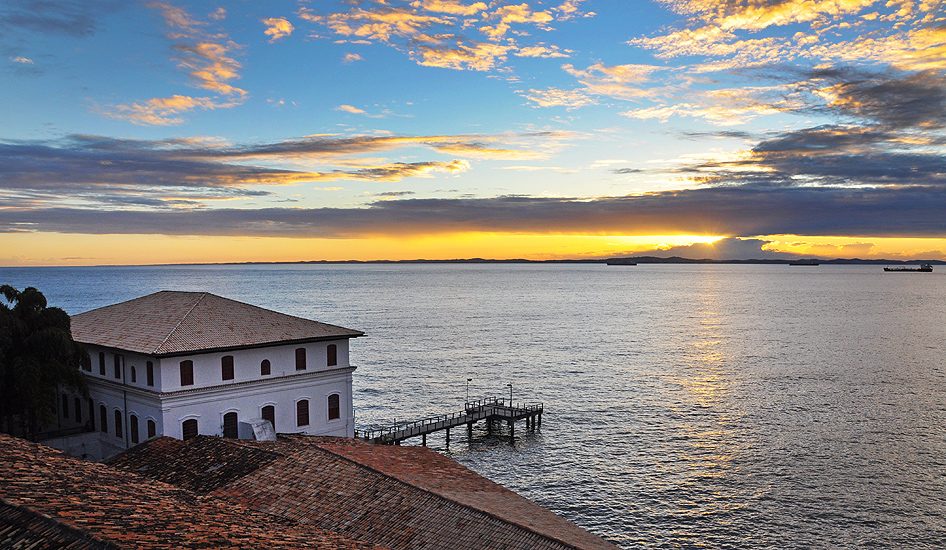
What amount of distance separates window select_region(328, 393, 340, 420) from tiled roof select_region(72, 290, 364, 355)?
4.81 meters

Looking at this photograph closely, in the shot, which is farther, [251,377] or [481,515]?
[251,377]

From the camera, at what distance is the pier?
59625 mm

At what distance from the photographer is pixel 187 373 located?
139 feet

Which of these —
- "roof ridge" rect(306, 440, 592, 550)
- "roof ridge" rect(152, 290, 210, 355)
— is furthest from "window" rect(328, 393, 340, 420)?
"roof ridge" rect(306, 440, 592, 550)

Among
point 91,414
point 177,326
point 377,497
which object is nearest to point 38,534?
point 377,497

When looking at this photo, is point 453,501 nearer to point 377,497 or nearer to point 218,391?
point 377,497

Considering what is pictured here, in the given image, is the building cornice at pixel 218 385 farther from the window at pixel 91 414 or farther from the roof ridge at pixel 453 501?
the roof ridge at pixel 453 501

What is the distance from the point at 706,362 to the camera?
104m

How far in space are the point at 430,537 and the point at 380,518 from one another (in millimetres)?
2853

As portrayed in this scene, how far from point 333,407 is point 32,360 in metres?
20.1

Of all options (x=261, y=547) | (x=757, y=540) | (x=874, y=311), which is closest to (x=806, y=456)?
(x=757, y=540)

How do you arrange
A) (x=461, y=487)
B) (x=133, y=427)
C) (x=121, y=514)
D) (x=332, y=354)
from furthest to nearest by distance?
(x=332, y=354) → (x=133, y=427) → (x=461, y=487) → (x=121, y=514)

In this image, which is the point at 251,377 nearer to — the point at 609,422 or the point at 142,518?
the point at 142,518

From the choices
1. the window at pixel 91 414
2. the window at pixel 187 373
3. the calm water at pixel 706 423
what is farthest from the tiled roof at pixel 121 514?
the calm water at pixel 706 423
